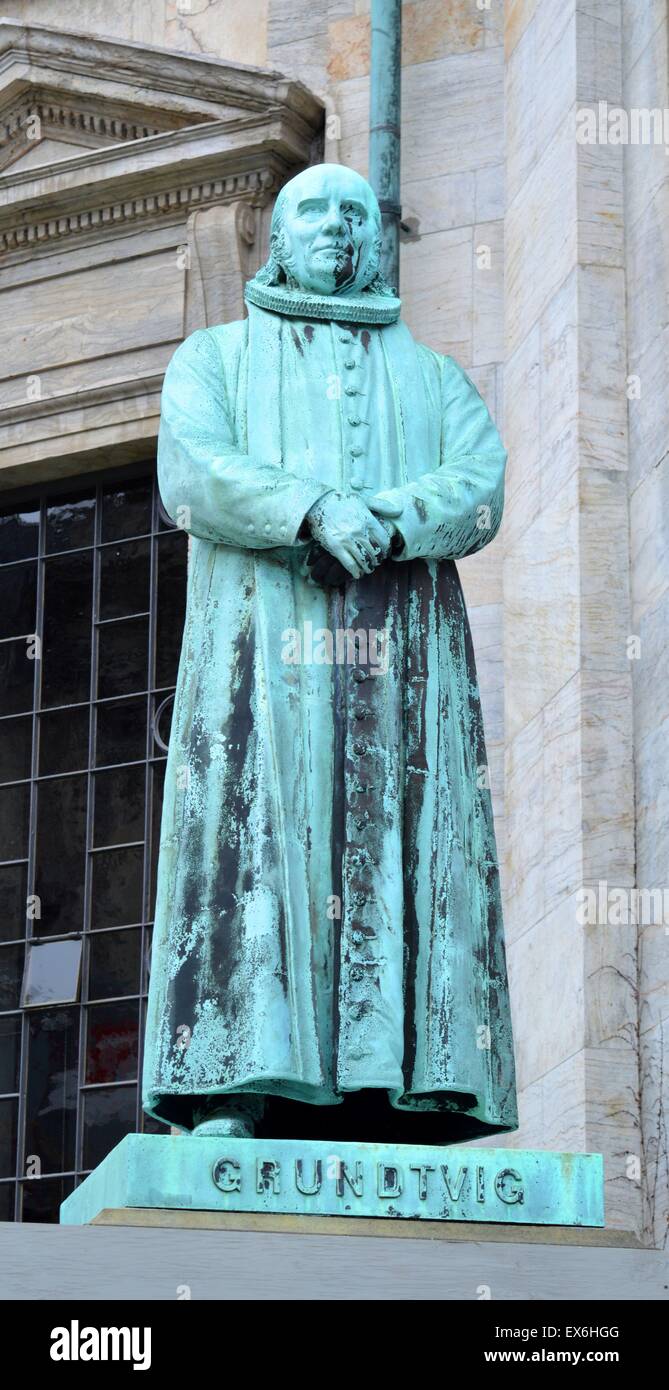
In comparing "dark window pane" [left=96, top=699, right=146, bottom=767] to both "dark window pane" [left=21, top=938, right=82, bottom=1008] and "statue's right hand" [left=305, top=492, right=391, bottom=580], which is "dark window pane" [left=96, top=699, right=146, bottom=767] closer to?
"dark window pane" [left=21, top=938, right=82, bottom=1008]

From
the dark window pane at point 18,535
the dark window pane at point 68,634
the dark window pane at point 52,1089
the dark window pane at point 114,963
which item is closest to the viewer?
the dark window pane at point 52,1089

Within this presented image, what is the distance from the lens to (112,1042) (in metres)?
14.5

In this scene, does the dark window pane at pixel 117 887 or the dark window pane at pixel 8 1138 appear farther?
the dark window pane at pixel 117 887

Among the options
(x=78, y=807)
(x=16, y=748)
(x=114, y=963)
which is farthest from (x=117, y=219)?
(x=114, y=963)

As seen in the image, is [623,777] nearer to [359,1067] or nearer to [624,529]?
[624,529]

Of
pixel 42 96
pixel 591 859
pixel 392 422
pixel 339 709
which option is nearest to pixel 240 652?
pixel 339 709

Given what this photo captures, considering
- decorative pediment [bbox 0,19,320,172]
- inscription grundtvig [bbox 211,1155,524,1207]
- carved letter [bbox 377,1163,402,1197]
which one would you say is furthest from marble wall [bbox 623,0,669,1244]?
carved letter [bbox 377,1163,402,1197]

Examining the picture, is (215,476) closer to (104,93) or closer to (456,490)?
(456,490)

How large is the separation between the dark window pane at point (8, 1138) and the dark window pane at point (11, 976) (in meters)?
0.53

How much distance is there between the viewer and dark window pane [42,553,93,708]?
15273 mm

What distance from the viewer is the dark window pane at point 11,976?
14.9m

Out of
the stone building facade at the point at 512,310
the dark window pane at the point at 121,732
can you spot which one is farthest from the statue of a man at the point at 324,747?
the dark window pane at the point at 121,732

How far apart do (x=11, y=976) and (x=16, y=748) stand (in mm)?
1198

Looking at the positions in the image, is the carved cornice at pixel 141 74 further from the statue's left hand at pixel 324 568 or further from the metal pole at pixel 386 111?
the statue's left hand at pixel 324 568
